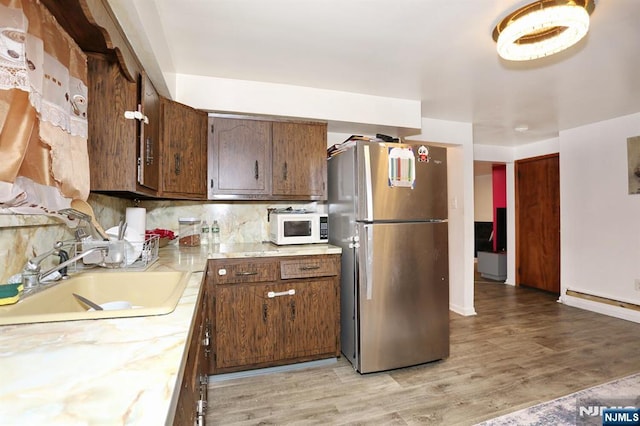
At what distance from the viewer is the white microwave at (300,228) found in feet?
8.00

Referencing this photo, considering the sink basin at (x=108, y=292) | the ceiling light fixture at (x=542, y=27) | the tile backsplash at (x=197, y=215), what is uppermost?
the ceiling light fixture at (x=542, y=27)

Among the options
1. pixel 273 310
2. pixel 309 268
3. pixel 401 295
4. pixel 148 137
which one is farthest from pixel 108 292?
pixel 401 295

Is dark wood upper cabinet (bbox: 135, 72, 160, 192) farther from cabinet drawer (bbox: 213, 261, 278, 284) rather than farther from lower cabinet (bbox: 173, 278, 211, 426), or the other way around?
lower cabinet (bbox: 173, 278, 211, 426)

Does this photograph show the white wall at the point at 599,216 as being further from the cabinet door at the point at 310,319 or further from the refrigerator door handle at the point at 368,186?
the cabinet door at the point at 310,319

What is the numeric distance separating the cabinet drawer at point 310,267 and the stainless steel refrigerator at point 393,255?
105 mm

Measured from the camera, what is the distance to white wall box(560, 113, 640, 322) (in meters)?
3.35

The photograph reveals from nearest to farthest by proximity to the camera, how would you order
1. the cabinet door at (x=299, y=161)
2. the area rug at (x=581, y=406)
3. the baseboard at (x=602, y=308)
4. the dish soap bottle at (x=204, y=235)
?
the area rug at (x=581, y=406) → the cabinet door at (x=299, y=161) → the dish soap bottle at (x=204, y=235) → the baseboard at (x=602, y=308)

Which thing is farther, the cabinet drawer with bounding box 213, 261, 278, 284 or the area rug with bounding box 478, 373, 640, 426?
the cabinet drawer with bounding box 213, 261, 278, 284

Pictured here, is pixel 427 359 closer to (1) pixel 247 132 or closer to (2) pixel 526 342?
(2) pixel 526 342

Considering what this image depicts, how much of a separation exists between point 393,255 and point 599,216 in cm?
317

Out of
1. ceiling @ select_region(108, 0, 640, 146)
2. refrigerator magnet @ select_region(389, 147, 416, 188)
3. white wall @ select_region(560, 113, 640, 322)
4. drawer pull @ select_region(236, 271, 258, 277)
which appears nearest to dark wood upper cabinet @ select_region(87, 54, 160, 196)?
ceiling @ select_region(108, 0, 640, 146)

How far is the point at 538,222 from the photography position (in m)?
4.62

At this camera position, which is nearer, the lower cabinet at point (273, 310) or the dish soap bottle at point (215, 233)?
the lower cabinet at point (273, 310)

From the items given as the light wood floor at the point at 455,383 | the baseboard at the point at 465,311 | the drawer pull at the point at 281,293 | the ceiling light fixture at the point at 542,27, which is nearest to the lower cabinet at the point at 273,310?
the drawer pull at the point at 281,293
